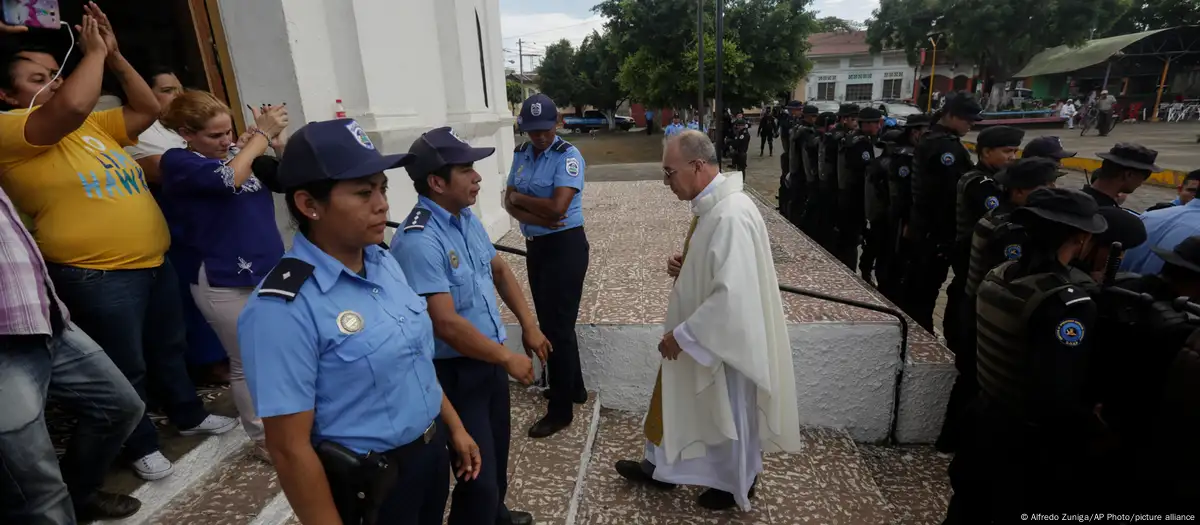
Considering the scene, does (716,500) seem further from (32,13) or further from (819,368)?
(32,13)

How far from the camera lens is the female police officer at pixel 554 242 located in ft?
10.2

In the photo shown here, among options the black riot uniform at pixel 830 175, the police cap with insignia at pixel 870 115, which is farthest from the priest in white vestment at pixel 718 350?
the police cap with insignia at pixel 870 115

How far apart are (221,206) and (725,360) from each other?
85.9 inches

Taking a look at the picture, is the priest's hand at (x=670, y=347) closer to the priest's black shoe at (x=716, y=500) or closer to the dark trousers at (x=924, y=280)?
the priest's black shoe at (x=716, y=500)

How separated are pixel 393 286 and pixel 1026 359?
2276 millimetres

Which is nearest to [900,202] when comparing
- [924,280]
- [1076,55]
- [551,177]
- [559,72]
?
[924,280]

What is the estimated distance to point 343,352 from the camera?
128cm

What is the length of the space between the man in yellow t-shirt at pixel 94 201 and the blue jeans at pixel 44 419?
0.17 ft

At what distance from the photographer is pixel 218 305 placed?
2338 millimetres

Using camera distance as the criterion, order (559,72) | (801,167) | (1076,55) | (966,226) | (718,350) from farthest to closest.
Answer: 1. (559,72)
2. (1076,55)
3. (801,167)
4. (966,226)
5. (718,350)

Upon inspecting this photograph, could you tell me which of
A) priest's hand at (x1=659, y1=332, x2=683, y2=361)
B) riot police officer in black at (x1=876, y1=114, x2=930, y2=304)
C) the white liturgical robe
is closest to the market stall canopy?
riot police officer in black at (x1=876, y1=114, x2=930, y2=304)

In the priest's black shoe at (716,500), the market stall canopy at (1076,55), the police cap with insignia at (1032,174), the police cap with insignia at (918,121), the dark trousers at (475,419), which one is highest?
the market stall canopy at (1076,55)

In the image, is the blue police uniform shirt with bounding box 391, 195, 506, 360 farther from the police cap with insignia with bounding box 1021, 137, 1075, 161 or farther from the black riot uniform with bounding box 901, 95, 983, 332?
the black riot uniform with bounding box 901, 95, 983, 332

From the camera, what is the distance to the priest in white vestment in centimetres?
224
